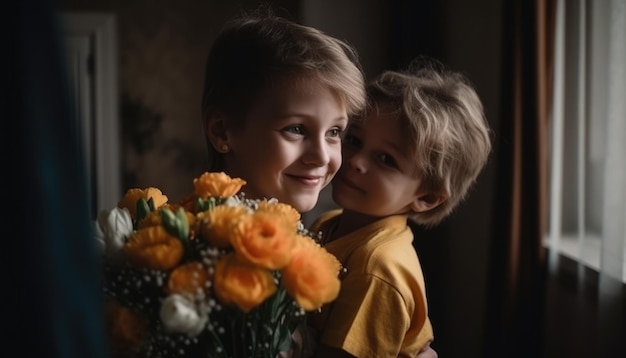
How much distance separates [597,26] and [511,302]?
0.99 metres

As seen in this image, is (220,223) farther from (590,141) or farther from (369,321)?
(590,141)

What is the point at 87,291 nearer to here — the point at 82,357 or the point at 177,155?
the point at 82,357

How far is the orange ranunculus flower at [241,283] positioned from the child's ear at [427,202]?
2.29ft

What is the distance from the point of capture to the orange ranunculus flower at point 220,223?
0.69 meters

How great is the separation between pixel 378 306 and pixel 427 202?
0.42 metres

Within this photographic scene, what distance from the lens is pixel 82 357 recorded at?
474 millimetres

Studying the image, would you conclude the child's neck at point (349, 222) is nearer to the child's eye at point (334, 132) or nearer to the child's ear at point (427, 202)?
the child's ear at point (427, 202)

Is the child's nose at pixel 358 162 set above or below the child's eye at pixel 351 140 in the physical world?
below

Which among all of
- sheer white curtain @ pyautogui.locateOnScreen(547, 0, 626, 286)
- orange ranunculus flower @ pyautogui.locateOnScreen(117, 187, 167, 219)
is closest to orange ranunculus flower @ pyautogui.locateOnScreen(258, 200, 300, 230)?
orange ranunculus flower @ pyautogui.locateOnScreen(117, 187, 167, 219)

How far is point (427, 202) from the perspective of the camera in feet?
4.39

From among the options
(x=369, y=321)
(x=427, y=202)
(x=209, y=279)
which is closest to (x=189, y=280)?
(x=209, y=279)

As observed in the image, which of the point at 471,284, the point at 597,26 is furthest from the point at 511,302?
the point at 597,26

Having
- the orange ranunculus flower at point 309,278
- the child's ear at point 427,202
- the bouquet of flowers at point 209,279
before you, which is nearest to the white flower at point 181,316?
the bouquet of flowers at point 209,279

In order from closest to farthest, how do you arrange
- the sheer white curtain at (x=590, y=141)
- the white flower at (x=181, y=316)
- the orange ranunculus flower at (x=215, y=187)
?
the white flower at (x=181, y=316) → the orange ranunculus flower at (x=215, y=187) → the sheer white curtain at (x=590, y=141)
